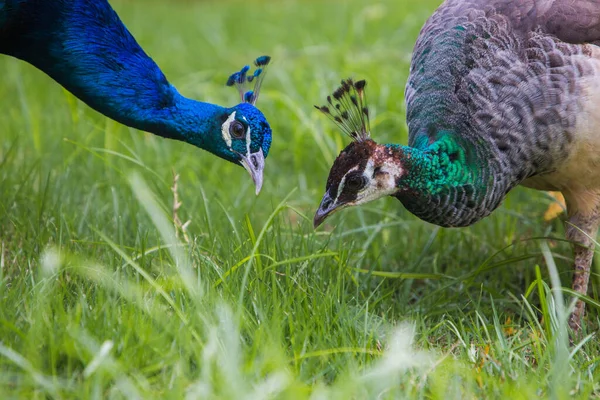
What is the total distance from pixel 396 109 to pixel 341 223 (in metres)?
1.53

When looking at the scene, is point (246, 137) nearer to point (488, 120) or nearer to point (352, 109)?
point (352, 109)

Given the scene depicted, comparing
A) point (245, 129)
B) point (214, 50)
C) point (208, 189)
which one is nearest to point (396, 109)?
point (208, 189)

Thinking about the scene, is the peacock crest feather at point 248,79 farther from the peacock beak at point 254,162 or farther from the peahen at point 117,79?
the peacock beak at point 254,162

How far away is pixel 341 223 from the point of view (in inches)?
136

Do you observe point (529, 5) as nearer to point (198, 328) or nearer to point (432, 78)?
point (432, 78)

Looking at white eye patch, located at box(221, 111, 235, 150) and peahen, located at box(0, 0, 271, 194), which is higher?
peahen, located at box(0, 0, 271, 194)

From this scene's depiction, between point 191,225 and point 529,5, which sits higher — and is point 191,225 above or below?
below

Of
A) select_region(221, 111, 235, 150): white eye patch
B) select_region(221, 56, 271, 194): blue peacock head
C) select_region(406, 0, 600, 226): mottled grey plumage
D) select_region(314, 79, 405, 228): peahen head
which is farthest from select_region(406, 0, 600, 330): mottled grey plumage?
select_region(221, 111, 235, 150): white eye patch

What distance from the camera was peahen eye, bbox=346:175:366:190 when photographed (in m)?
2.61

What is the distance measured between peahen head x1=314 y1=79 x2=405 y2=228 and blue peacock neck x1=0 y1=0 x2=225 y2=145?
499 millimetres

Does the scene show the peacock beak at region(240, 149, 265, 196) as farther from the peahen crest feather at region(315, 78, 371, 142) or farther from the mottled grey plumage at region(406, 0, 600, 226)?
the mottled grey plumage at region(406, 0, 600, 226)

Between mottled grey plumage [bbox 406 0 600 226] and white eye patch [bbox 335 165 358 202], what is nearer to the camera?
white eye patch [bbox 335 165 358 202]

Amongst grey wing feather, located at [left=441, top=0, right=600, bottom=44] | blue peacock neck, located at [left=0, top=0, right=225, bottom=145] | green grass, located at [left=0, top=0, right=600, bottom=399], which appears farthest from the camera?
grey wing feather, located at [left=441, top=0, right=600, bottom=44]

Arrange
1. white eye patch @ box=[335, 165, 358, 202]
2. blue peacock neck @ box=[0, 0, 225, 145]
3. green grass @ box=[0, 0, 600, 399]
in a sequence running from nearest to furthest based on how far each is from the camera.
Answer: green grass @ box=[0, 0, 600, 399], white eye patch @ box=[335, 165, 358, 202], blue peacock neck @ box=[0, 0, 225, 145]
